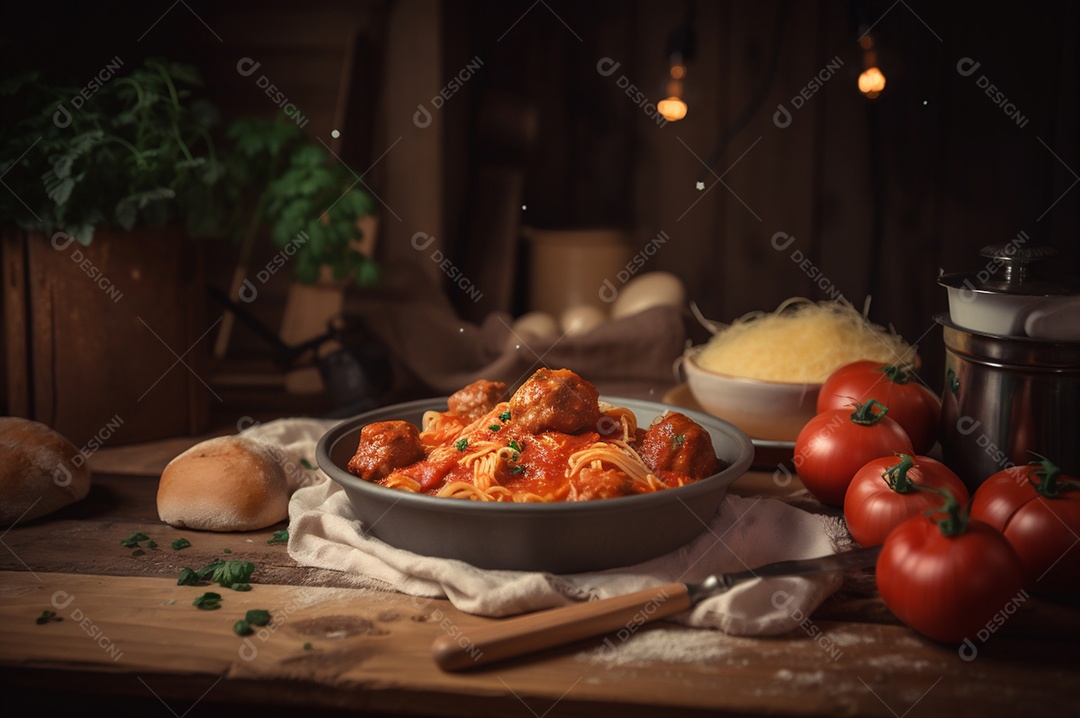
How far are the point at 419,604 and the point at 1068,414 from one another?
1.25 metres

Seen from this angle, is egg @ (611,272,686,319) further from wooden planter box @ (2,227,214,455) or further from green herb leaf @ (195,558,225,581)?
green herb leaf @ (195,558,225,581)

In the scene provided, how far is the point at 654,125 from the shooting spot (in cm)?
393

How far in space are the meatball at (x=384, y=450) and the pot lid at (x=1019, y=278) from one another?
1.11 m

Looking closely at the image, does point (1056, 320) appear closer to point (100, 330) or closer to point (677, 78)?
point (677, 78)

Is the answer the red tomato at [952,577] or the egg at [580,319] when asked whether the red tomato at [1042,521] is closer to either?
the red tomato at [952,577]

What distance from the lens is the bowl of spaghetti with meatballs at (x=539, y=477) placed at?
Result: 5.41 ft

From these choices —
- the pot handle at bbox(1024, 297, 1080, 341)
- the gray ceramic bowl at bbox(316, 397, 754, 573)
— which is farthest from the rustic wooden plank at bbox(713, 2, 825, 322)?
the gray ceramic bowl at bbox(316, 397, 754, 573)

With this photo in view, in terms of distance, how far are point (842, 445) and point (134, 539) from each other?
1453mm

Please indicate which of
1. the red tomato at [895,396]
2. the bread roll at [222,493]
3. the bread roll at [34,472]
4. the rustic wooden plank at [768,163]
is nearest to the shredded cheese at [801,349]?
the red tomato at [895,396]

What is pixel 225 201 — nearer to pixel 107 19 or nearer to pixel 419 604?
pixel 107 19

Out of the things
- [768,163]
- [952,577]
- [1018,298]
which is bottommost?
[952,577]

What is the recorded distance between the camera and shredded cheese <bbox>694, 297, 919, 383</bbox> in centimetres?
242

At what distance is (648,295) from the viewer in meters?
3.29

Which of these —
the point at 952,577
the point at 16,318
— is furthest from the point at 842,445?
the point at 16,318
